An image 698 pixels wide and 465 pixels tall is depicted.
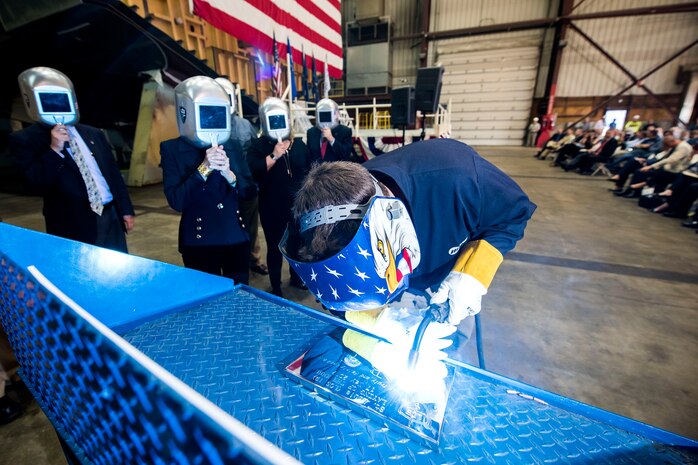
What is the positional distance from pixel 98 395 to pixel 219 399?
23 centimetres

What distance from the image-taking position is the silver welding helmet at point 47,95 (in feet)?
5.87

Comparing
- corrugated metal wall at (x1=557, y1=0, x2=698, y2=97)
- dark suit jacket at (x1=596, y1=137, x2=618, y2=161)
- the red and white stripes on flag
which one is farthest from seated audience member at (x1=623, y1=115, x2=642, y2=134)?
the red and white stripes on flag

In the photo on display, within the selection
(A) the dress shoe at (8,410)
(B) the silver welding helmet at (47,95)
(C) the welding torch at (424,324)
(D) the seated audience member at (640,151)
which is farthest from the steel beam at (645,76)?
(A) the dress shoe at (8,410)

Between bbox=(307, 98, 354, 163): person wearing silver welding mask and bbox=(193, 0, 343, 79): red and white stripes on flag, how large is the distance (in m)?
3.26

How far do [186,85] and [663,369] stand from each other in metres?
3.16

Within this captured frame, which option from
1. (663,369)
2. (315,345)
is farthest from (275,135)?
(663,369)

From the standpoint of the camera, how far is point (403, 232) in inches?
37.1

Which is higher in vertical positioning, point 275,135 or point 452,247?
point 275,135

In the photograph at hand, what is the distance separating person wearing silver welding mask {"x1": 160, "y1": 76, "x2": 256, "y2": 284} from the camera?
1.58 meters

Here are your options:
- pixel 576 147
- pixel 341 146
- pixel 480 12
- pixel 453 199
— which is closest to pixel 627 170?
pixel 576 147

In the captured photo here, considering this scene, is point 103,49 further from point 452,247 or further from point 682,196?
point 682,196

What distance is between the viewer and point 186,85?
1.58 meters

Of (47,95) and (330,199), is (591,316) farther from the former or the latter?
(47,95)

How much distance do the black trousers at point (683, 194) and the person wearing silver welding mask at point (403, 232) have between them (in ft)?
19.4
